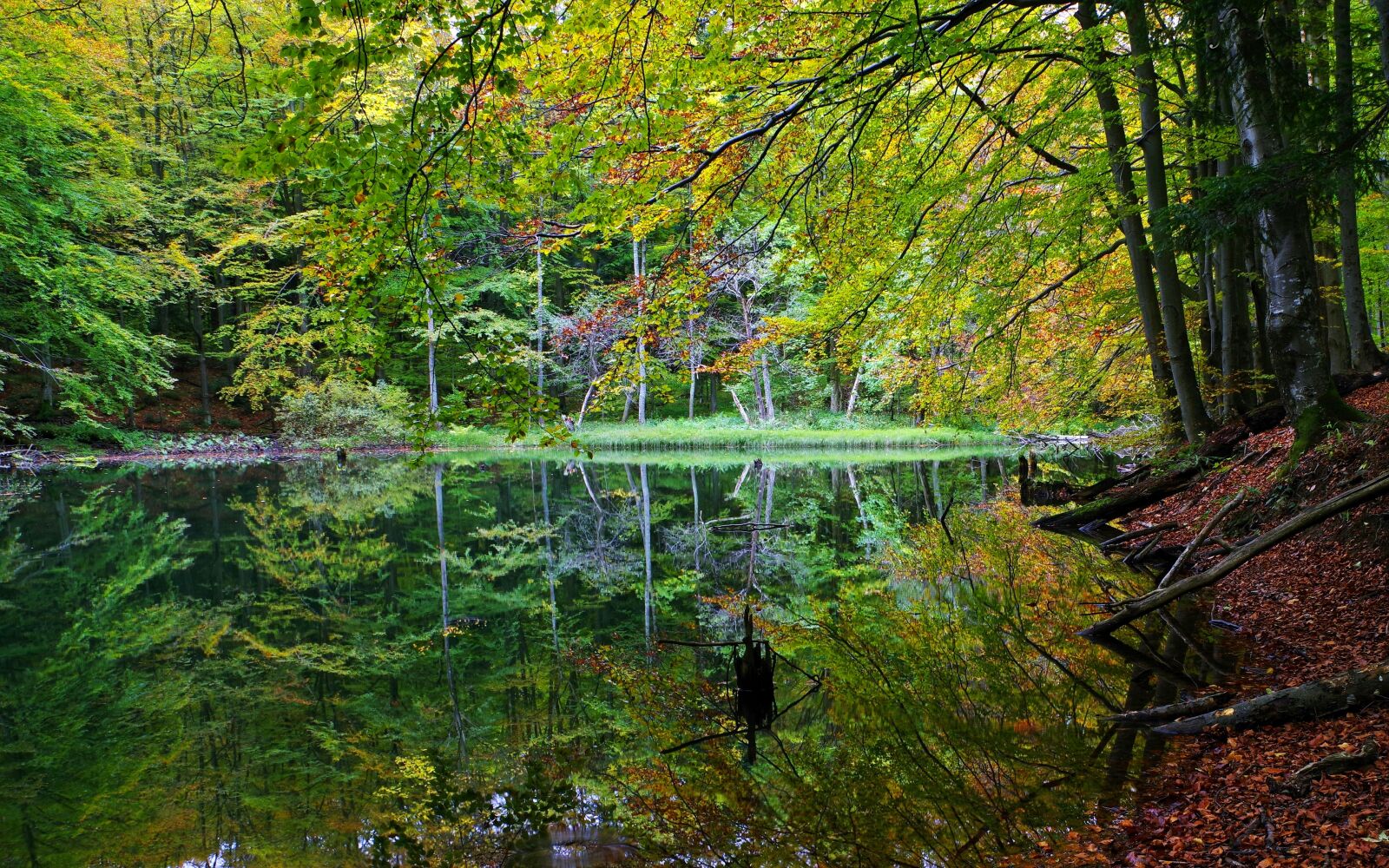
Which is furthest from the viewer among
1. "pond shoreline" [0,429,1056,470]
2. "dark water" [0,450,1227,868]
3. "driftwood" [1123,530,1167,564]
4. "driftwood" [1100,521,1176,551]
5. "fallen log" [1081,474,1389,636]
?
"pond shoreline" [0,429,1056,470]

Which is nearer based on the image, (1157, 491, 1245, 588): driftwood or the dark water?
the dark water

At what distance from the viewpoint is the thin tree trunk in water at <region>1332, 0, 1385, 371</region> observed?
5.16 meters

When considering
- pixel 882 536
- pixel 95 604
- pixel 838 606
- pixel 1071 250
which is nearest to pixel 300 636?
pixel 95 604

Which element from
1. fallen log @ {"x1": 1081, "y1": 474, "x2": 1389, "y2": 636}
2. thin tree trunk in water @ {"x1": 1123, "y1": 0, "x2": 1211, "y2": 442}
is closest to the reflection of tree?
fallen log @ {"x1": 1081, "y1": 474, "x2": 1389, "y2": 636}

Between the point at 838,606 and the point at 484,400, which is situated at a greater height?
the point at 484,400

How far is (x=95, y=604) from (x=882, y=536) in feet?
32.3

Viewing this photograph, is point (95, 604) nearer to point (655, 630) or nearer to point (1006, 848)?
point (655, 630)

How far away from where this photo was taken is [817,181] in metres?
8.07

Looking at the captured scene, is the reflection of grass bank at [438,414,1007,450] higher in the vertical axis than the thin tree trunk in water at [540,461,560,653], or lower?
higher

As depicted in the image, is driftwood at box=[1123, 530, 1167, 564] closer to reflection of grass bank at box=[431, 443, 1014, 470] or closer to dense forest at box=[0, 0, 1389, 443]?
dense forest at box=[0, 0, 1389, 443]

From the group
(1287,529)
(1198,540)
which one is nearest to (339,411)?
(1198,540)

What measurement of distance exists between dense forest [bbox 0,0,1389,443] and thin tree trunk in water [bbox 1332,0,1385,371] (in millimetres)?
44

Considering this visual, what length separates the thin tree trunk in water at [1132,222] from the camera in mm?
9578

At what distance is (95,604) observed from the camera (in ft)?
27.8
